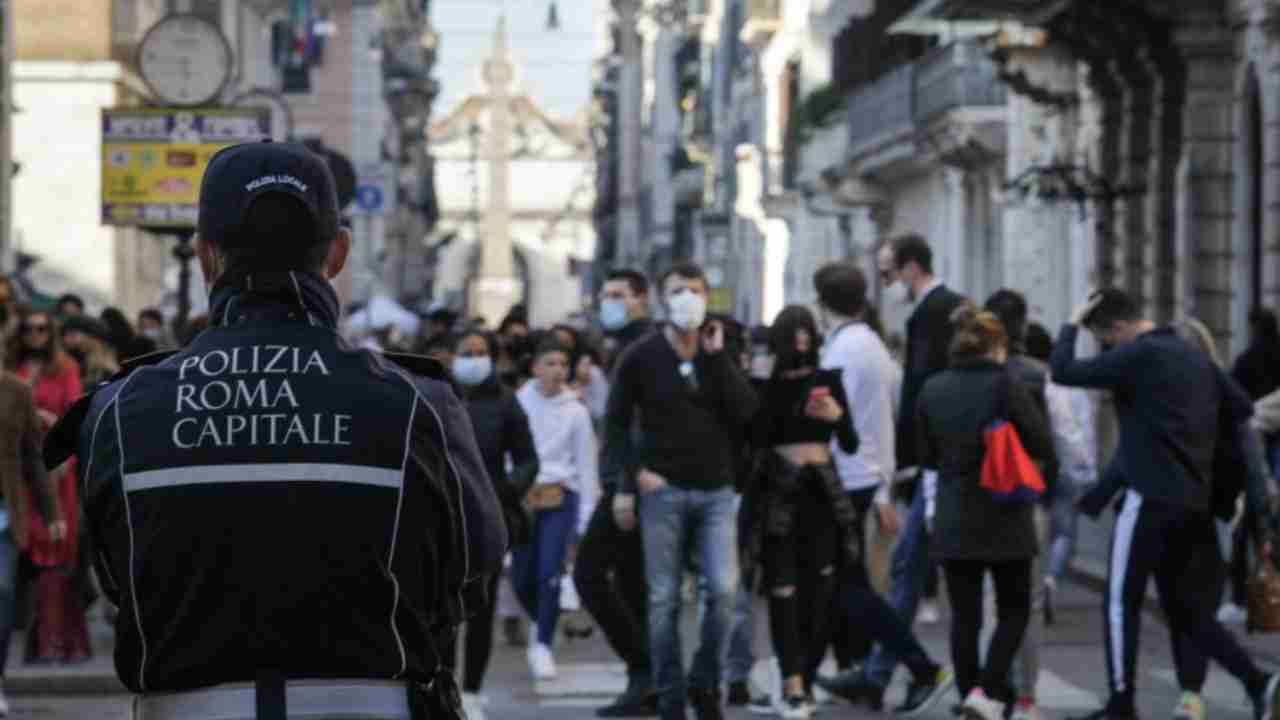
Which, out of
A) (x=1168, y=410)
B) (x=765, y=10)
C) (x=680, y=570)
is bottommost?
(x=680, y=570)

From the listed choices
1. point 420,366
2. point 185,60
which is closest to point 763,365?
point 420,366

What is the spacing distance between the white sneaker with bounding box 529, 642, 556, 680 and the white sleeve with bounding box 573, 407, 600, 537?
1.23 metres

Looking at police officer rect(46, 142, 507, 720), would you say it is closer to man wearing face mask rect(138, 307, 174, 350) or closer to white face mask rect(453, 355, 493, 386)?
white face mask rect(453, 355, 493, 386)

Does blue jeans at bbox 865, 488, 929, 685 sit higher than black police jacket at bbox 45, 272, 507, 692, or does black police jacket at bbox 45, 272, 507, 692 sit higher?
black police jacket at bbox 45, 272, 507, 692

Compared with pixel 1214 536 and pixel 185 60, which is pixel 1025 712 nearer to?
pixel 1214 536

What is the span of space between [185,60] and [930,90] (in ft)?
50.2

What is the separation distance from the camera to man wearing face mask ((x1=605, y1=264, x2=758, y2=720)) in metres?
Answer: 12.0

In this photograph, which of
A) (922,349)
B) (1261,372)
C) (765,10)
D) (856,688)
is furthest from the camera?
(765,10)

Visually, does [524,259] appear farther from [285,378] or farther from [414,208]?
[285,378]

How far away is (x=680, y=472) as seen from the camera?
1202cm

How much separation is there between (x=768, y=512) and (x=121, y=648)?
316 inches

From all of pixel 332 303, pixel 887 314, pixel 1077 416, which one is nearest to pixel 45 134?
pixel 887 314

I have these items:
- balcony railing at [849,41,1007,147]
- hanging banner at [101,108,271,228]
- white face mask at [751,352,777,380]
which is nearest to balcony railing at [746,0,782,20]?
balcony railing at [849,41,1007,147]

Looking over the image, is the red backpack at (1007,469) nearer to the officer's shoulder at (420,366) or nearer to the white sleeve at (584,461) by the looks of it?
the white sleeve at (584,461)
